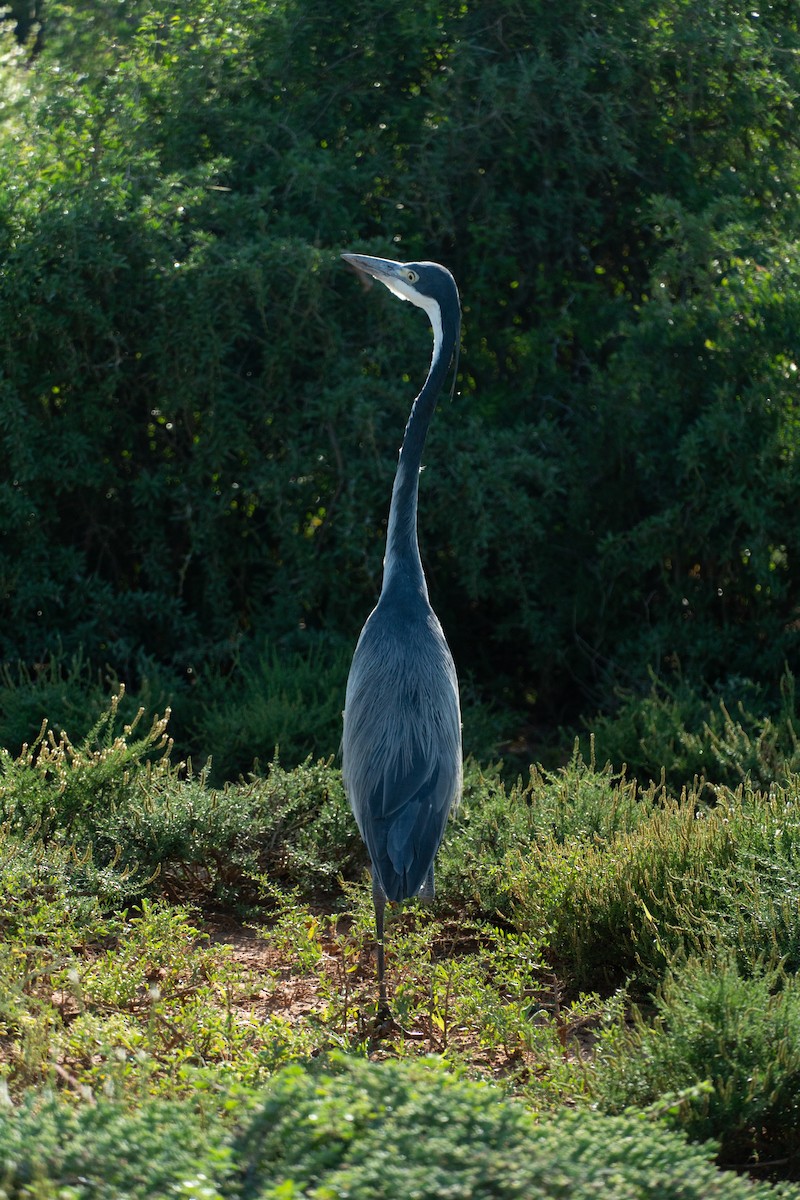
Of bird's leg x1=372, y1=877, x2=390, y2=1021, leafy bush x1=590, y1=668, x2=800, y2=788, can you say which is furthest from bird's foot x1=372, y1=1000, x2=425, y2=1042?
leafy bush x1=590, y1=668, x2=800, y2=788

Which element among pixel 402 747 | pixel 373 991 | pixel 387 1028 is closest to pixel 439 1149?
pixel 387 1028

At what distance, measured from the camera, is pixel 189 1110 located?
296cm

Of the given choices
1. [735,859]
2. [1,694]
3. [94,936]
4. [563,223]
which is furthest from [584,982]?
[563,223]

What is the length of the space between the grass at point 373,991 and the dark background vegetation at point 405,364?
114 cm

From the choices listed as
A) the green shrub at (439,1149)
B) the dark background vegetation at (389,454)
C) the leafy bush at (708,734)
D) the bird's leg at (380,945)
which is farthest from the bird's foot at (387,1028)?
the leafy bush at (708,734)

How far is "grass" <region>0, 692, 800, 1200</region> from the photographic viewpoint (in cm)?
269

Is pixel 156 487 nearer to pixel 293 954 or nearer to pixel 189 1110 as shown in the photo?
pixel 293 954

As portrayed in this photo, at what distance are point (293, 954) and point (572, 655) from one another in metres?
3.55

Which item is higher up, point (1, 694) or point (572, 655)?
point (1, 694)

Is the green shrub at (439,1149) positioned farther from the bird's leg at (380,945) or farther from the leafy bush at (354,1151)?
the bird's leg at (380,945)

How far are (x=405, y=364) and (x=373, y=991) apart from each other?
3939mm

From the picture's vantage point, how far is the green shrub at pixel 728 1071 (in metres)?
3.35

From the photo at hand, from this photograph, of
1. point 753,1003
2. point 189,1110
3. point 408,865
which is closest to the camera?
point 189,1110

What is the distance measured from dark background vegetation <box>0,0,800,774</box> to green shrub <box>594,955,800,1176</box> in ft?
9.61
